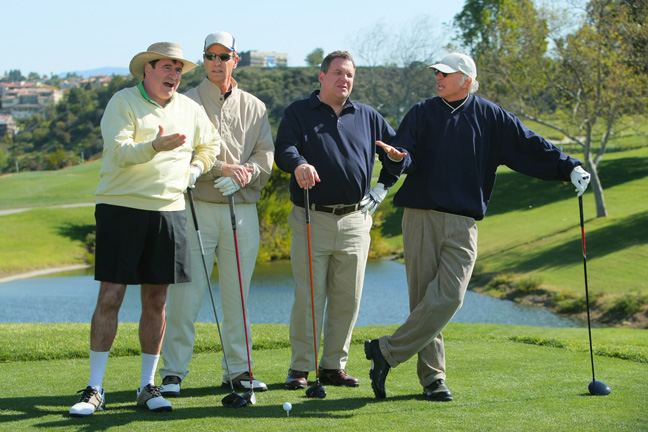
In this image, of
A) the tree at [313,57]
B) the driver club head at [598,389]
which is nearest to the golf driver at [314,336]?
the driver club head at [598,389]

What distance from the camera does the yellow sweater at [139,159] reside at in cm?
412

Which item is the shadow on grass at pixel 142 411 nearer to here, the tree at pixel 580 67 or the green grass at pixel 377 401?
the green grass at pixel 377 401

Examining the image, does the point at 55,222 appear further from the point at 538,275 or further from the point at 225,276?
the point at 225,276

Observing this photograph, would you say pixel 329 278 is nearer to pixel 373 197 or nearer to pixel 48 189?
pixel 373 197

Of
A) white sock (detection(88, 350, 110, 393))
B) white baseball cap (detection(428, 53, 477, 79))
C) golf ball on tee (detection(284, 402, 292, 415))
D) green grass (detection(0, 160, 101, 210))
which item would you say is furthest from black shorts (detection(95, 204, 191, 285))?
green grass (detection(0, 160, 101, 210))

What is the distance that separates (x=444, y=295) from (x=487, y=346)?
7.98ft

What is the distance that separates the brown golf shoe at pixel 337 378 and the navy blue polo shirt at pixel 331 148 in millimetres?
1144

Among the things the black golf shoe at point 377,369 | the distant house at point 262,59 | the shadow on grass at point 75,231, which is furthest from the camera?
the distant house at point 262,59

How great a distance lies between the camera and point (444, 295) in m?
4.57

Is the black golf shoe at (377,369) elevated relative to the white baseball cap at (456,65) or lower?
lower

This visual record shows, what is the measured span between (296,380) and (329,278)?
0.75 m

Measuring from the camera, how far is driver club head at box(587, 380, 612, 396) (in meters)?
4.36

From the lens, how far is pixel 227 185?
479 centimetres

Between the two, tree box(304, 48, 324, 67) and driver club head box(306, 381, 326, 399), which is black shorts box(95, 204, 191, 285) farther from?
tree box(304, 48, 324, 67)
